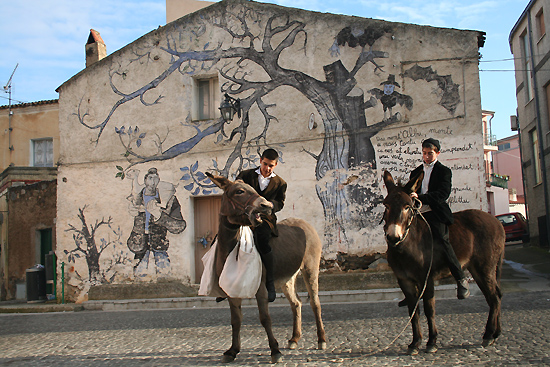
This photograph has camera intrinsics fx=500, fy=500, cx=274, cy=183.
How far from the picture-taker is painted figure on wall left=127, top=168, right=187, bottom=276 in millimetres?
14844

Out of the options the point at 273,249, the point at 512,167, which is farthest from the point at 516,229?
the point at 512,167

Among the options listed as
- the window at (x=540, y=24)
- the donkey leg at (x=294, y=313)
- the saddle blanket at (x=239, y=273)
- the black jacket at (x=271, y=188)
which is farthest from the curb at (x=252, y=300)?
the window at (x=540, y=24)

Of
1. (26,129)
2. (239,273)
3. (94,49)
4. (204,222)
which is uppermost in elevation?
(94,49)

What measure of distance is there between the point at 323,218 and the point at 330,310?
159 inches

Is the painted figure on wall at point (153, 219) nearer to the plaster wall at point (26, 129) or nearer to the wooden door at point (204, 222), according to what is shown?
the wooden door at point (204, 222)

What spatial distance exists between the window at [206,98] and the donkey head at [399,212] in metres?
10.4

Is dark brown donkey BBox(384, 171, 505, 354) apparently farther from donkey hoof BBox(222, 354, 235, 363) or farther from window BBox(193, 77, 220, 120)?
window BBox(193, 77, 220, 120)

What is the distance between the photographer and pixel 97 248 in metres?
15.4

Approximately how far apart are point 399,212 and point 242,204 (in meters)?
1.73

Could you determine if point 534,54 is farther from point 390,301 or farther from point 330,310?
point 330,310

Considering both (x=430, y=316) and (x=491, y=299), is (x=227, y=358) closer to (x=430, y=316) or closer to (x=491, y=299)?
(x=430, y=316)

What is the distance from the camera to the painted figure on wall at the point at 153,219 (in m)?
14.8

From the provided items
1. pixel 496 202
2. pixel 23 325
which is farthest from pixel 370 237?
pixel 496 202

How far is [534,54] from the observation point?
77.1 feet
